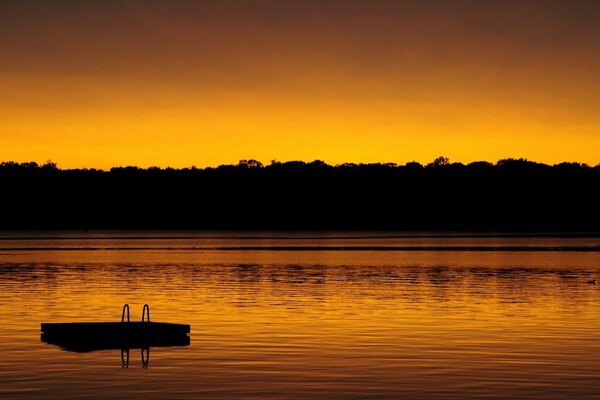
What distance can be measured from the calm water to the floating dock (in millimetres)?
918

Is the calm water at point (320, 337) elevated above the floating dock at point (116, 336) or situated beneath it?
situated beneath

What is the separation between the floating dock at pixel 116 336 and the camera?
142 ft

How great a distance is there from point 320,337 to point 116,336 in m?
9.74

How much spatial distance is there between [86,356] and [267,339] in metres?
9.27

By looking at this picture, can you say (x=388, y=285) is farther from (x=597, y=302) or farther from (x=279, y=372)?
(x=279, y=372)

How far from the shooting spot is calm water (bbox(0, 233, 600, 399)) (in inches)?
1303

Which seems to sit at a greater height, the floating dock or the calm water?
the floating dock

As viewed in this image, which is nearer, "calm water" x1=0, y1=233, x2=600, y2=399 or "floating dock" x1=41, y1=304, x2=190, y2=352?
"calm water" x1=0, y1=233, x2=600, y2=399

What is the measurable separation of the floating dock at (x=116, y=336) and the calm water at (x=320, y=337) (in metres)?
0.92

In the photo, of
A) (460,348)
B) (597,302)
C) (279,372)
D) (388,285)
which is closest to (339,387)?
(279,372)

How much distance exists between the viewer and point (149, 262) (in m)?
134

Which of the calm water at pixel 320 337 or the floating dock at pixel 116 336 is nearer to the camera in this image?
the calm water at pixel 320 337

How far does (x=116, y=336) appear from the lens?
43.6m

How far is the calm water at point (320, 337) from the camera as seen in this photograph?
109 feet
